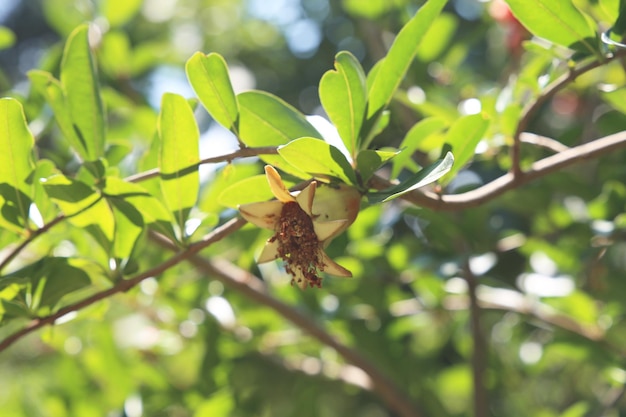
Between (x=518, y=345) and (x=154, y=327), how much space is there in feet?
2.36

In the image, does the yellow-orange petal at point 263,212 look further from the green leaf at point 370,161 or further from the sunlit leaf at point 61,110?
the sunlit leaf at point 61,110

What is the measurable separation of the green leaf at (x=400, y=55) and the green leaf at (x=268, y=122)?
0.23 feet

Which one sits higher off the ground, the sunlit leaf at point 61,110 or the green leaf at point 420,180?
the green leaf at point 420,180

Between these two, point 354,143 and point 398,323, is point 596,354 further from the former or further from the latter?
point 354,143

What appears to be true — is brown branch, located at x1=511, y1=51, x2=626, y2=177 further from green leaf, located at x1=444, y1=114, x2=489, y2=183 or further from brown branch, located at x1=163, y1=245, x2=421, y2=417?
brown branch, located at x1=163, y1=245, x2=421, y2=417

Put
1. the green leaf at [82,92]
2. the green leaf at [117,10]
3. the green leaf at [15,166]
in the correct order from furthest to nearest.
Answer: the green leaf at [117,10]
the green leaf at [82,92]
the green leaf at [15,166]

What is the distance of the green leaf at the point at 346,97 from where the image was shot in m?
0.70

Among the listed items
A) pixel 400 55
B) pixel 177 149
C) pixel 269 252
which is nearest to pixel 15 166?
pixel 177 149

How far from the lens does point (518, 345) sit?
4.96 ft

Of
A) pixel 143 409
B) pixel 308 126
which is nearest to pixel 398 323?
pixel 143 409

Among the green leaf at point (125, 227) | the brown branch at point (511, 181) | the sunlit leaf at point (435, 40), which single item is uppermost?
the brown branch at point (511, 181)

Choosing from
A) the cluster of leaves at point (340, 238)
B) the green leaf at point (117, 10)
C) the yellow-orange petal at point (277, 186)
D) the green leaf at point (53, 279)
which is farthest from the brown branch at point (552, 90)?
the green leaf at point (117, 10)

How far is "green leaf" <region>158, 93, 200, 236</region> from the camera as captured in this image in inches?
A: 28.8

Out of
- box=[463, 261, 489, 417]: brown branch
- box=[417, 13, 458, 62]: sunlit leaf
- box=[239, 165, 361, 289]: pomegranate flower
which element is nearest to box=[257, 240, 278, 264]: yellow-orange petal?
box=[239, 165, 361, 289]: pomegranate flower
